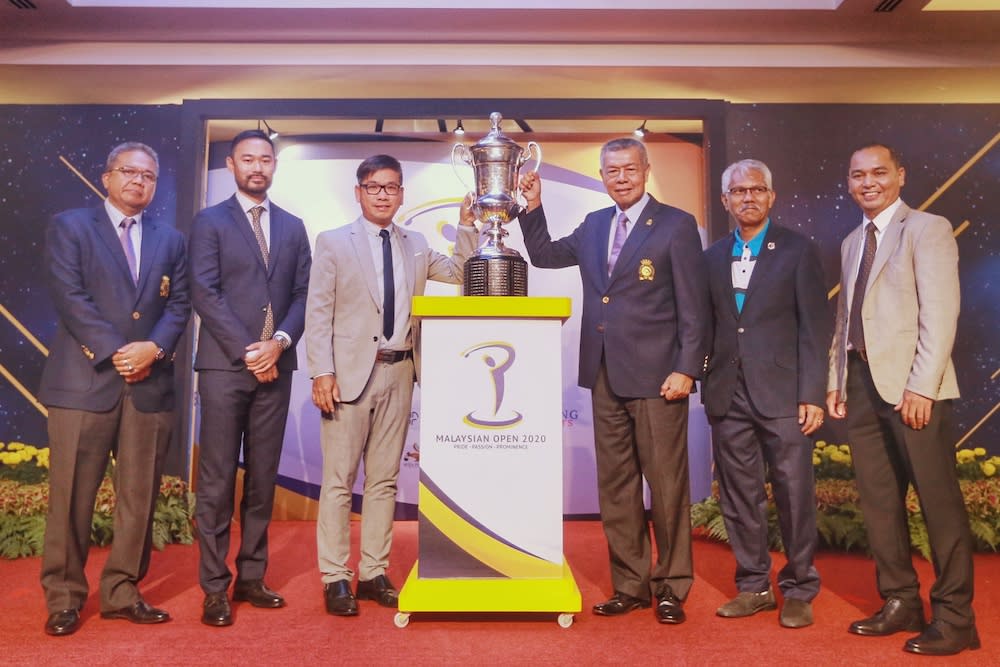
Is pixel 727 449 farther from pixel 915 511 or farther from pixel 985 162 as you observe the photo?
pixel 985 162

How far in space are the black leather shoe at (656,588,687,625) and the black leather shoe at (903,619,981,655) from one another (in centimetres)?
75

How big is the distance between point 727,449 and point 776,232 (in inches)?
35.4

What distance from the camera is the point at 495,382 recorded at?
9.48ft

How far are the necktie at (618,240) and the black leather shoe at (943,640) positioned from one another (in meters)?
1.68

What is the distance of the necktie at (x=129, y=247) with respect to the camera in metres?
3.04

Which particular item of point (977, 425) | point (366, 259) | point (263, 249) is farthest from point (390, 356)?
point (977, 425)

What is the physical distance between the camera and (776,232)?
127 inches

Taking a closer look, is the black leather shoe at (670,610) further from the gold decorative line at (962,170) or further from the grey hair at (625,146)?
the gold decorative line at (962,170)

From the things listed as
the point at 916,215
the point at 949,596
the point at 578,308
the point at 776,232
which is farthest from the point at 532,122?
the point at 949,596

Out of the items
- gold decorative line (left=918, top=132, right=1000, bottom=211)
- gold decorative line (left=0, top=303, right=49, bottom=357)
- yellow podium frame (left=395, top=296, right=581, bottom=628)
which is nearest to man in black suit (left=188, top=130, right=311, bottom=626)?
yellow podium frame (left=395, top=296, right=581, bottom=628)

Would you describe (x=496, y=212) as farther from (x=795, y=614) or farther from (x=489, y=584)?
(x=795, y=614)

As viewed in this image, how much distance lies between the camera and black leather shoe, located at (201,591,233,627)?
2.87 meters

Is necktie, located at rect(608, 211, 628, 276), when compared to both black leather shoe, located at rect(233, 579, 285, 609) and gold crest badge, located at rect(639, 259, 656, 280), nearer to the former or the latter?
gold crest badge, located at rect(639, 259, 656, 280)

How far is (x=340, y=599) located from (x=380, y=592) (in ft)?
0.54
